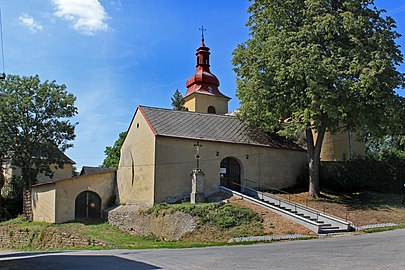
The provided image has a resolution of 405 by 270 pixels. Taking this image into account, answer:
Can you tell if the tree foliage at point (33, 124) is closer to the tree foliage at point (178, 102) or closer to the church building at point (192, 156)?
the church building at point (192, 156)

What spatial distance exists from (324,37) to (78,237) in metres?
17.6

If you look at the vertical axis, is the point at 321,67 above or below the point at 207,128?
above

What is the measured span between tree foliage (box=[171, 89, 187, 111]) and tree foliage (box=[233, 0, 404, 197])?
21.6 m

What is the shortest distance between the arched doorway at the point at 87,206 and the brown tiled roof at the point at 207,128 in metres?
7.00

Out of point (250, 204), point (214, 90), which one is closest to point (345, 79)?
point (250, 204)

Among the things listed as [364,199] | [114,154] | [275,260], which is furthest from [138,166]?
[114,154]

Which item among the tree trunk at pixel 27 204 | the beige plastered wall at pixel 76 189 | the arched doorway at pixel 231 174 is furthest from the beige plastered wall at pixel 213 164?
the tree trunk at pixel 27 204

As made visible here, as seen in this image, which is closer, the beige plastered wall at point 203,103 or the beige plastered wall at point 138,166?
the beige plastered wall at point 138,166

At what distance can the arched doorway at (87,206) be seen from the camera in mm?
28766

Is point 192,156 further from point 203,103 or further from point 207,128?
point 203,103

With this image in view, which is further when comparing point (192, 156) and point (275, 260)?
point (192, 156)

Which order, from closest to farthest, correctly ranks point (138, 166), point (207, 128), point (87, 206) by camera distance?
point (138, 166) → point (87, 206) → point (207, 128)

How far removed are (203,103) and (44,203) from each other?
22370 mm

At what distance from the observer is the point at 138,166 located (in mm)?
28266
